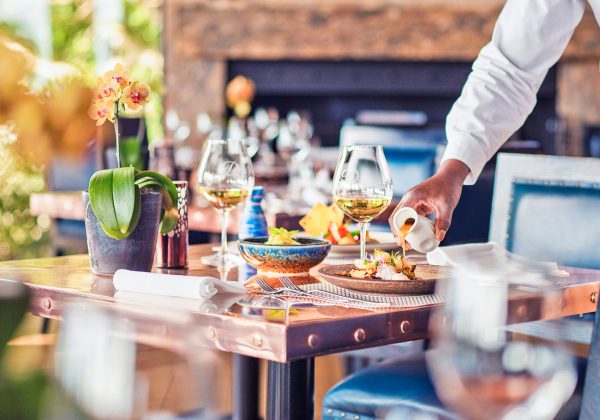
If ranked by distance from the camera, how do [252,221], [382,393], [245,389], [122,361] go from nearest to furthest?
1. [122,361]
2. [382,393]
3. [252,221]
4. [245,389]

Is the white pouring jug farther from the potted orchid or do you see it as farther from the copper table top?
the potted orchid

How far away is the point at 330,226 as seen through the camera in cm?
174

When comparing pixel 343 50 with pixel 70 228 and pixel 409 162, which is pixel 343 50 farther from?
pixel 409 162

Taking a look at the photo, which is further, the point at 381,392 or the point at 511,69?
the point at 511,69

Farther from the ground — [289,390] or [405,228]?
[405,228]

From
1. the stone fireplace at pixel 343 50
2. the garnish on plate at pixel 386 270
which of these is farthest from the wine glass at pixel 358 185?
the stone fireplace at pixel 343 50

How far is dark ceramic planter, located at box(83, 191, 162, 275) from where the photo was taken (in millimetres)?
1435

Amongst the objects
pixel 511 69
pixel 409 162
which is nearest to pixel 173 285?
pixel 511 69

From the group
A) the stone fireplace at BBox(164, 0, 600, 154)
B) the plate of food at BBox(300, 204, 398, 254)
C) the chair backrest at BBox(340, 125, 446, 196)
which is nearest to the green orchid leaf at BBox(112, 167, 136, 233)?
the plate of food at BBox(300, 204, 398, 254)

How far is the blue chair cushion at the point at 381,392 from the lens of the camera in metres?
1.49

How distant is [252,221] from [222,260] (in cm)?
14

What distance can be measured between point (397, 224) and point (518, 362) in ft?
2.88

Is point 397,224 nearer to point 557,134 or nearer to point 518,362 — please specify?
point 518,362

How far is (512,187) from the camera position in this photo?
2105mm
